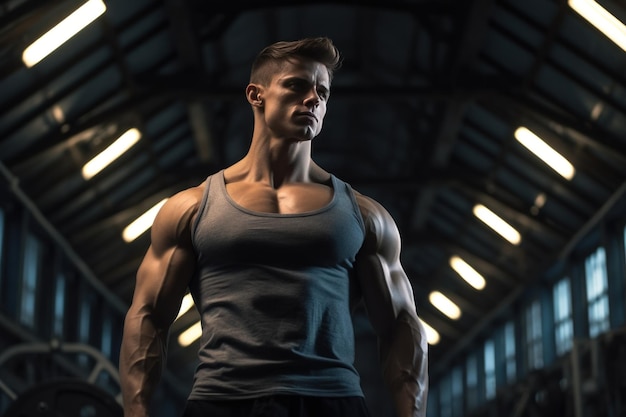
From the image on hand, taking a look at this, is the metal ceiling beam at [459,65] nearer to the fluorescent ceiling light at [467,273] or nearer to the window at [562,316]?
the window at [562,316]

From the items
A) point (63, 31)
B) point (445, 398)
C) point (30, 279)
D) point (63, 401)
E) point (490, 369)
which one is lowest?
point (445, 398)

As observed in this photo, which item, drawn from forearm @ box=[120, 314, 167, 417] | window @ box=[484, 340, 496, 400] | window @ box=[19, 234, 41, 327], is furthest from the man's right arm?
window @ box=[484, 340, 496, 400]

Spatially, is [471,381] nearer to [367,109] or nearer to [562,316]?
[562,316]

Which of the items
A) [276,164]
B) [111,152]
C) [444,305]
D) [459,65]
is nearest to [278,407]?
[276,164]

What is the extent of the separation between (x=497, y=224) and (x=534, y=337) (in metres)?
2.59

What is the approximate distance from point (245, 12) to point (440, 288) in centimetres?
981

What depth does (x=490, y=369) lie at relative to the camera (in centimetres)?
2330

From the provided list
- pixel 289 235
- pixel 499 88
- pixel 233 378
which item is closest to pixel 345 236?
pixel 289 235

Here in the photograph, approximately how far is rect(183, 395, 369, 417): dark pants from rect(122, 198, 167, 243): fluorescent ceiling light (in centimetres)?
1428

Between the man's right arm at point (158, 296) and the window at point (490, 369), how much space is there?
20034 millimetres

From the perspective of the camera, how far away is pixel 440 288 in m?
22.8

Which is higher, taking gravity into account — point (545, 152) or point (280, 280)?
point (280, 280)

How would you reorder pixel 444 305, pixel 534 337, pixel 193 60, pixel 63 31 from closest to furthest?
pixel 63 31
pixel 193 60
pixel 534 337
pixel 444 305

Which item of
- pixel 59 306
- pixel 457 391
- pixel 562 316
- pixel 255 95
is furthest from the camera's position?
pixel 457 391
